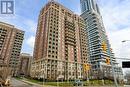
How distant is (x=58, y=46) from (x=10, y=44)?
51.2 meters

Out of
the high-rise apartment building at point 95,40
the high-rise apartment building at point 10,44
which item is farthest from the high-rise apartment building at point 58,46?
the high-rise apartment building at point 10,44

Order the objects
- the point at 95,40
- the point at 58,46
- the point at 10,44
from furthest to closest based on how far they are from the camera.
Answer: the point at 95,40 → the point at 10,44 → the point at 58,46

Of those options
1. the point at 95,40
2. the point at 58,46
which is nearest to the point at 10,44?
the point at 58,46

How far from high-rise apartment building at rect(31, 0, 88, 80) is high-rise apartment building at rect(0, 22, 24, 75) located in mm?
29869

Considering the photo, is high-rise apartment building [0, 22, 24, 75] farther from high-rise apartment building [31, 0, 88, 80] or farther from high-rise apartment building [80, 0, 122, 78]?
high-rise apartment building [80, 0, 122, 78]

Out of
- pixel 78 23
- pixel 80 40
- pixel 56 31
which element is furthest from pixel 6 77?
pixel 78 23

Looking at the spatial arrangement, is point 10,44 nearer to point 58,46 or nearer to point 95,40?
point 58,46

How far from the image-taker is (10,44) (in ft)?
367

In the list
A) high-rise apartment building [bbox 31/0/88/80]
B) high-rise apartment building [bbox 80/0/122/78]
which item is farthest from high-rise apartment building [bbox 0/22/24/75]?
high-rise apartment building [bbox 80/0/122/78]

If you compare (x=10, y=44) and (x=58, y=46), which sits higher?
(x=10, y=44)

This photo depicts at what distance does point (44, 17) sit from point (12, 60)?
4443cm

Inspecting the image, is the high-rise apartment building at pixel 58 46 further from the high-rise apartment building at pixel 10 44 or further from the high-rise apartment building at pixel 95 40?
the high-rise apartment building at pixel 10 44

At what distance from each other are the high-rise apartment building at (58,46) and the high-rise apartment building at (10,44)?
29869 mm

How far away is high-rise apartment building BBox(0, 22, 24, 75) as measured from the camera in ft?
348
